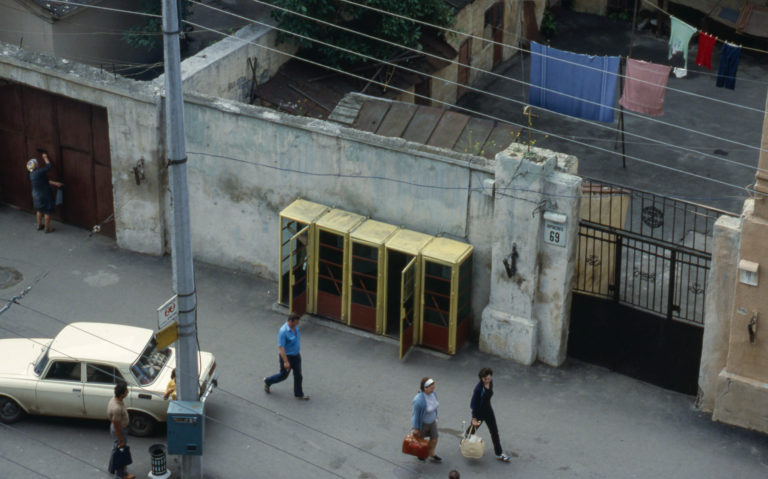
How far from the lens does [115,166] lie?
70.5ft

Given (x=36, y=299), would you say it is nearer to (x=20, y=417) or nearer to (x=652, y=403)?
(x=20, y=417)

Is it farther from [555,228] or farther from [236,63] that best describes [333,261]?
[236,63]

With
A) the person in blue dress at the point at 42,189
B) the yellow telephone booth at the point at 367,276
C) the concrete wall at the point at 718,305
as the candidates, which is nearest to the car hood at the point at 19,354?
the person in blue dress at the point at 42,189

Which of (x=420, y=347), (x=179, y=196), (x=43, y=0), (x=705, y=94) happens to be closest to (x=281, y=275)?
(x=420, y=347)

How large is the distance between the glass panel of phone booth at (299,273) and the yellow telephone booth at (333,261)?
26 centimetres

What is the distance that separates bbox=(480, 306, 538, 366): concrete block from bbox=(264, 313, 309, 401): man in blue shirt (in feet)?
10.6

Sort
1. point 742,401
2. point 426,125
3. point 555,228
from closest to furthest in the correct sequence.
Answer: point 742,401, point 555,228, point 426,125

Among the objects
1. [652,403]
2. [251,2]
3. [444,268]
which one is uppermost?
[251,2]

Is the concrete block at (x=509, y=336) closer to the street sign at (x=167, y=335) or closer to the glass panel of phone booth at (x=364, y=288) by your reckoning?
the glass panel of phone booth at (x=364, y=288)

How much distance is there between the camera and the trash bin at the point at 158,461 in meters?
16.0

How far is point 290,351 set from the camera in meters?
17.6

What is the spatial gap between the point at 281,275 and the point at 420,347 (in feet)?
8.78

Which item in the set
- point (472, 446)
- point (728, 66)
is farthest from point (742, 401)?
point (728, 66)

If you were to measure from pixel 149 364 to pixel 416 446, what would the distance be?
4.00 meters
